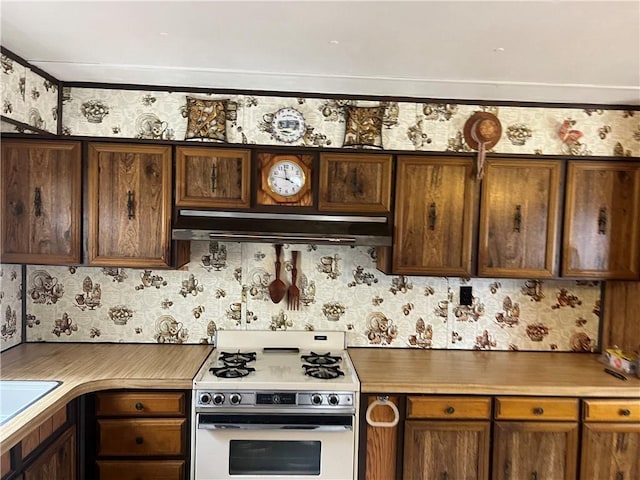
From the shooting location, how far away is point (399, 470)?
238 cm

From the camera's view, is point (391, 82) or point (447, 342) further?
point (447, 342)

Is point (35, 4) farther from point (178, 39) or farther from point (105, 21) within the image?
point (178, 39)

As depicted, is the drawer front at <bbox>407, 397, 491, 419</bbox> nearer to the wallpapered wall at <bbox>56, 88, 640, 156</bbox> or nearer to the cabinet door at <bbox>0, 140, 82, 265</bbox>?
the wallpapered wall at <bbox>56, 88, 640, 156</bbox>

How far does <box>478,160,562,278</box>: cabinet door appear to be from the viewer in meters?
2.67

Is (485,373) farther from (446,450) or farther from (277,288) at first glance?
(277,288)

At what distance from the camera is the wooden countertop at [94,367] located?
2.13 m

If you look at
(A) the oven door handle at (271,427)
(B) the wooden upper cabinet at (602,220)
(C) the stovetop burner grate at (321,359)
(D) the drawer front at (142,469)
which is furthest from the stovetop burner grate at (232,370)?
(B) the wooden upper cabinet at (602,220)

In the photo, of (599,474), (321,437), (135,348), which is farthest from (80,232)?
(599,474)

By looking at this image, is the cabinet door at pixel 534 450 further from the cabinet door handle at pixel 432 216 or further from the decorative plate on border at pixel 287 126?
the decorative plate on border at pixel 287 126

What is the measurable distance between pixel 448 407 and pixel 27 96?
8.76 feet

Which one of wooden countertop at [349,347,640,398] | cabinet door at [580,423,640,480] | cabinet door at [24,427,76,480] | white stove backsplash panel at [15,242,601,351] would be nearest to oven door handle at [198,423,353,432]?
wooden countertop at [349,347,640,398]

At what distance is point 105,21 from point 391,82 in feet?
4.60

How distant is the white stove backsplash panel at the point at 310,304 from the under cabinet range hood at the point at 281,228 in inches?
13.5

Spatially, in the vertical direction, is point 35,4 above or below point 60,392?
above
